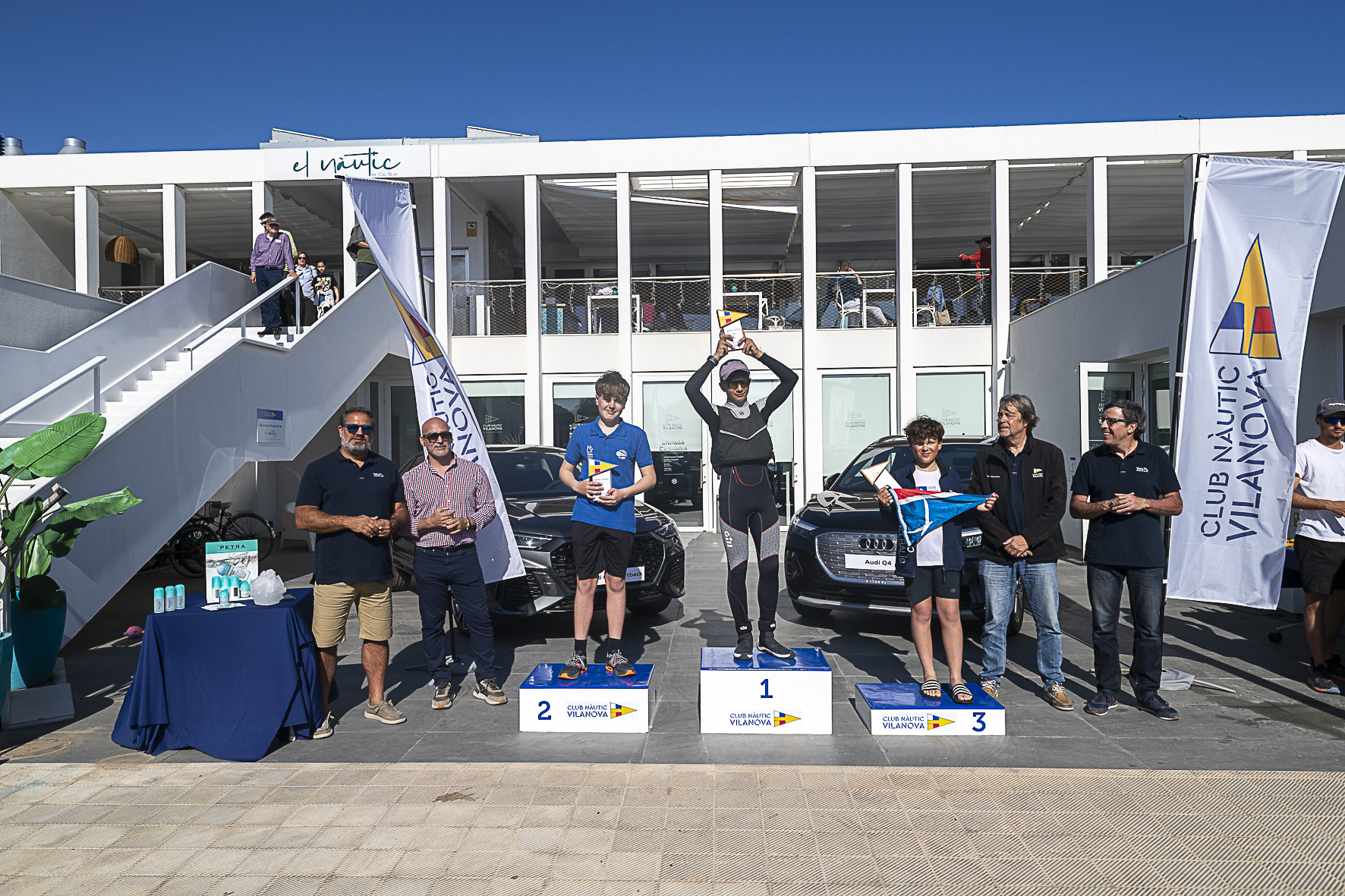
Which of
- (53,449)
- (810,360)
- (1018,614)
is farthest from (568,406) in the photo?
(53,449)

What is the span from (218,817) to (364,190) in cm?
387

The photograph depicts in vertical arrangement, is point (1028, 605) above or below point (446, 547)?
below

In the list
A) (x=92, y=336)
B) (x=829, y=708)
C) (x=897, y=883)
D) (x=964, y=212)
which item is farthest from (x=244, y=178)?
(x=897, y=883)

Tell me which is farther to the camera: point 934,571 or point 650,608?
point 650,608

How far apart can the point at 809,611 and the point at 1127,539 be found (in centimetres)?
315

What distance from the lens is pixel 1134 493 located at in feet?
15.7

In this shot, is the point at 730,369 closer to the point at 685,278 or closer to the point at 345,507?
the point at 345,507

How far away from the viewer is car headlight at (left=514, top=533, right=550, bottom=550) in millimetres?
6508

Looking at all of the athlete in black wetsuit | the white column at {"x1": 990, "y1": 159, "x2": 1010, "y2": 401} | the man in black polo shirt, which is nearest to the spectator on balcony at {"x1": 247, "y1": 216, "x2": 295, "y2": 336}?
the athlete in black wetsuit

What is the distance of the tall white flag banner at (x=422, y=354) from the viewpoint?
580 centimetres

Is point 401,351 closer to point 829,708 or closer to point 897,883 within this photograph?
point 829,708

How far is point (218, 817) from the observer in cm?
368

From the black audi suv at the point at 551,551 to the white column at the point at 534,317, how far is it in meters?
6.97

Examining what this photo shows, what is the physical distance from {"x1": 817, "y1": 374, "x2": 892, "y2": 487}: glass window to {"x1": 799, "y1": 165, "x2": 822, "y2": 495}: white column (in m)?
0.21
